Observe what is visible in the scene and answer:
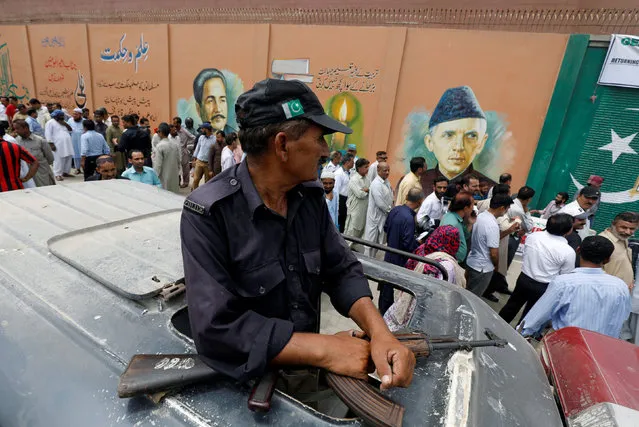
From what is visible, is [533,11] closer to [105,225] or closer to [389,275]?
[389,275]

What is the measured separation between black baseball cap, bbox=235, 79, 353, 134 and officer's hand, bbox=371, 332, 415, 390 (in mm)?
715

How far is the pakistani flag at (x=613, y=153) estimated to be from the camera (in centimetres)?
615

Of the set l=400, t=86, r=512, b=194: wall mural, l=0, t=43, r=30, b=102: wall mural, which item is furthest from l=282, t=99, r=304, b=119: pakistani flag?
l=0, t=43, r=30, b=102: wall mural

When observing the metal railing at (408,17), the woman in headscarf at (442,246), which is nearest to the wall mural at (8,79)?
the metal railing at (408,17)

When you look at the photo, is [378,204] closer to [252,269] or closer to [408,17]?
[252,269]

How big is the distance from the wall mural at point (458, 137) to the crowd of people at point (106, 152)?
3.96 metres

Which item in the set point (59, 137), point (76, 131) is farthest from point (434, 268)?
point (76, 131)

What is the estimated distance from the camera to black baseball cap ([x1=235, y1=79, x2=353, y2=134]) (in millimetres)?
1119

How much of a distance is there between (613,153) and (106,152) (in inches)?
377

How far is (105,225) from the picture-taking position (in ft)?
6.21

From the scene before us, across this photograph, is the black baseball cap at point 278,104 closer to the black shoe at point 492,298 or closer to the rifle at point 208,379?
the rifle at point 208,379

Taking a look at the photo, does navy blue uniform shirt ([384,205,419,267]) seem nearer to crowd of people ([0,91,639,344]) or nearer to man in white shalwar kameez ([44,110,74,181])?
crowd of people ([0,91,639,344])

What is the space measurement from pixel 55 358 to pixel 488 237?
3.63 m

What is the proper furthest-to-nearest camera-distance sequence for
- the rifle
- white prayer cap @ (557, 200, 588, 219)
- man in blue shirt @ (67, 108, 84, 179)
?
man in blue shirt @ (67, 108, 84, 179)
white prayer cap @ (557, 200, 588, 219)
the rifle
